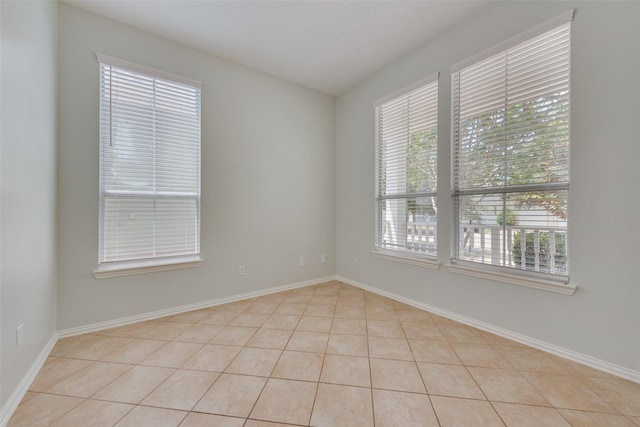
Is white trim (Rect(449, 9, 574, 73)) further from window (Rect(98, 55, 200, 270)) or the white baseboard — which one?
window (Rect(98, 55, 200, 270))

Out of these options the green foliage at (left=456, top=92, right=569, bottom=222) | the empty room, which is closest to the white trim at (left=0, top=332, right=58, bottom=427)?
the empty room

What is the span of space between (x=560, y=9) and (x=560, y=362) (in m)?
2.62

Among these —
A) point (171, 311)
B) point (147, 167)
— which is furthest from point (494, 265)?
point (147, 167)

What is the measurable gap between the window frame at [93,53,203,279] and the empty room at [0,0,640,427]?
20 millimetres

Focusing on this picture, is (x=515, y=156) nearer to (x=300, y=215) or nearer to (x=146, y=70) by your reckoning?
(x=300, y=215)

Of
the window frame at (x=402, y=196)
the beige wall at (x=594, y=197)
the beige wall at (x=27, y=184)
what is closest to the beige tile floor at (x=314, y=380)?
the beige wall at (x=594, y=197)

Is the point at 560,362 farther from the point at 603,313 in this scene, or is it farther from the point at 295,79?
the point at 295,79

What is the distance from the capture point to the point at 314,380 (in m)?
1.63

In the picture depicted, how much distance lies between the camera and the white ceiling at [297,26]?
222 cm

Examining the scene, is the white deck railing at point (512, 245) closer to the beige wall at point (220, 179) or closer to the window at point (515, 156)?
the window at point (515, 156)

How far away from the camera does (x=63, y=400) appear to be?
1454 millimetres

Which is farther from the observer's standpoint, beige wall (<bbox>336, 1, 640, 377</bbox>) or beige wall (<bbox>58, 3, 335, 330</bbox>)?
beige wall (<bbox>58, 3, 335, 330</bbox>)

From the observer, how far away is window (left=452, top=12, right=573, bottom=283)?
1918 millimetres

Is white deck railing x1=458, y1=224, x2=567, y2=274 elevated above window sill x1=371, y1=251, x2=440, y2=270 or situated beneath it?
elevated above
